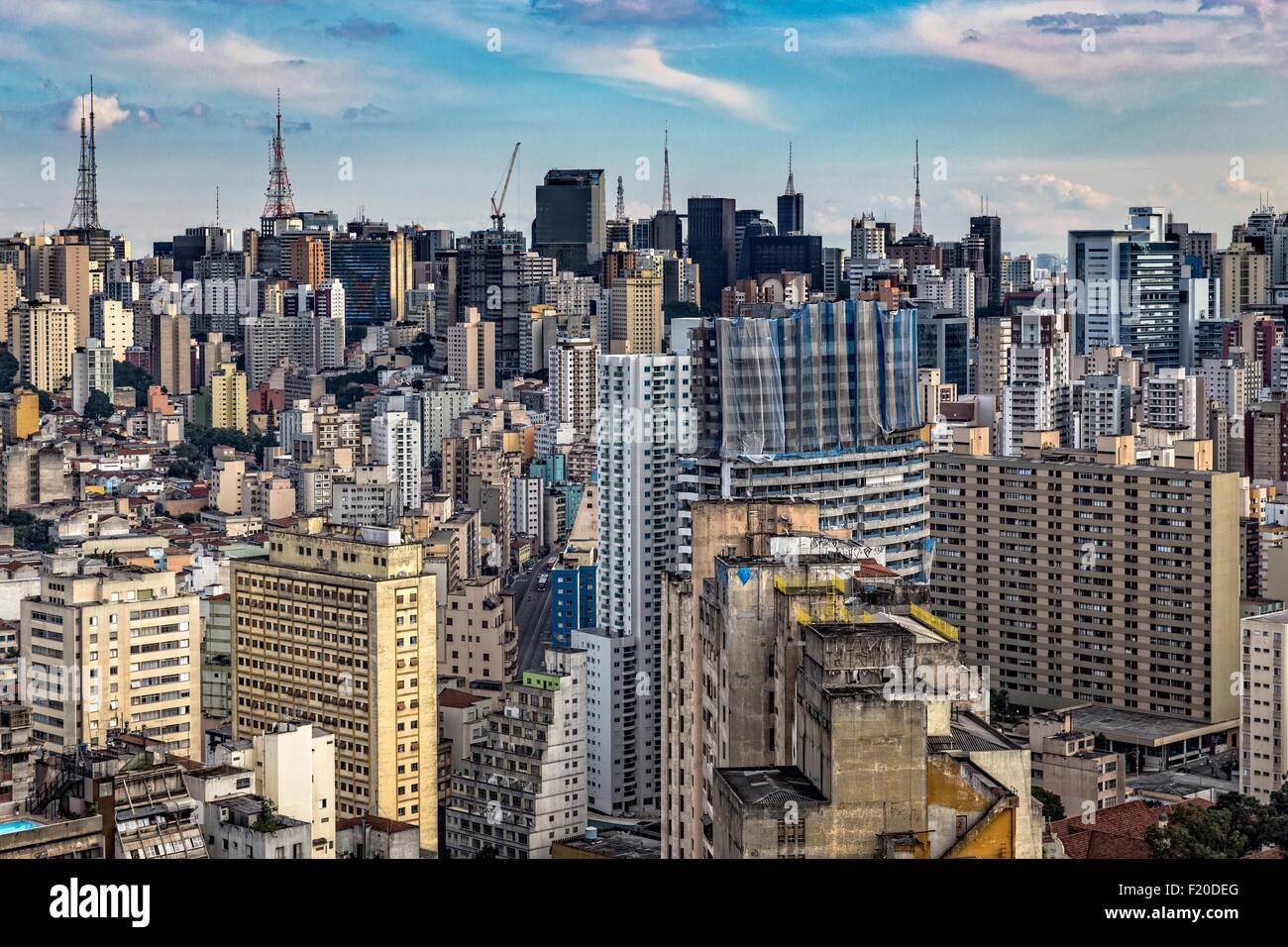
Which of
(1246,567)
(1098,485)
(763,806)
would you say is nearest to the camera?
(763,806)

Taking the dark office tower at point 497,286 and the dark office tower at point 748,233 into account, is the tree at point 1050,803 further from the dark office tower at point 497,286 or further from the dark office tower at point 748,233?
the dark office tower at point 497,286

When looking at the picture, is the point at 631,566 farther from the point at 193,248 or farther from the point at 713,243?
the point at 193,248

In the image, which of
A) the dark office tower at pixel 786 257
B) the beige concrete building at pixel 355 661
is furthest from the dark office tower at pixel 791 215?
the beige concrete building at pixel 355 661

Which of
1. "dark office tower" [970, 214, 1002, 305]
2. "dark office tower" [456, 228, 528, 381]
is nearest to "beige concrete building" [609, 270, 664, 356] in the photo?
"dark office tower" [456, 228, 528, 381]

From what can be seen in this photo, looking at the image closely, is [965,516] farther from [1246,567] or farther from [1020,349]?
[1020,349]

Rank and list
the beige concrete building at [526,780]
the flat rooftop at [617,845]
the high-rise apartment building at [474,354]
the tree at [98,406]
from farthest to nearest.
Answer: the high-rise apartment building at [474,354] < the tree at [98,406] < the beige concrete building at [526,780] < the flat rooftop at [617,845]

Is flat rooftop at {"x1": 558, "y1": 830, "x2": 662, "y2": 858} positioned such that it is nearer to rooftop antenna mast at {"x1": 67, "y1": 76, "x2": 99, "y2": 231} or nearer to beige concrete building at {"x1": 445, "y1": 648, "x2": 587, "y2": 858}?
beige concrete building at {"x1": 445, "y1": 648, "x2": 587, "y2": 858}
